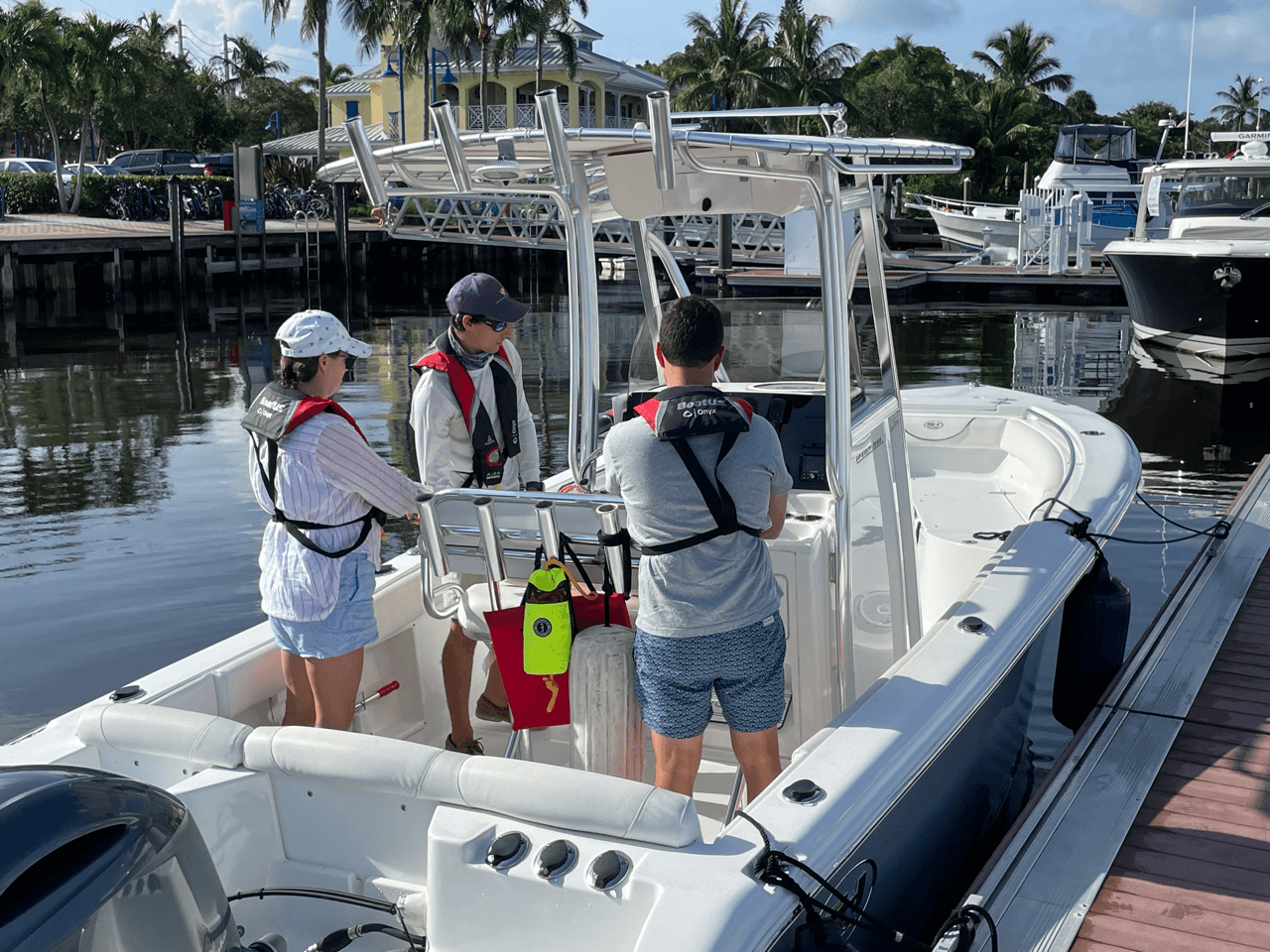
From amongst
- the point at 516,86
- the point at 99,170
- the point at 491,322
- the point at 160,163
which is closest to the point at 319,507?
the point at 491,322

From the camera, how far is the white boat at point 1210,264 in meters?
13.7

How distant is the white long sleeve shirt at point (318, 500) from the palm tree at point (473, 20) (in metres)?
35.4

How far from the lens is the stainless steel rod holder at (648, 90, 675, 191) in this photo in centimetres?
257

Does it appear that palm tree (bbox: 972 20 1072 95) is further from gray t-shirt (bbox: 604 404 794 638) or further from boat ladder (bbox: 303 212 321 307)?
gray t-shirt (bbox: 604 404 794 638)

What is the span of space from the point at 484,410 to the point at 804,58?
142 feet

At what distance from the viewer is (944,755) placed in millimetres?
2986

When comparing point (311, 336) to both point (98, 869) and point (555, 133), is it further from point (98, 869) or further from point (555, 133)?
point (98, 869)

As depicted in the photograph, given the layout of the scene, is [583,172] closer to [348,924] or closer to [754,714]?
[754,714]

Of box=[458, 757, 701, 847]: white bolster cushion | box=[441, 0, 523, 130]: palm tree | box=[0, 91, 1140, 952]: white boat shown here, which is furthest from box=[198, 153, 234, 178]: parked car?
box=[458, 757, 701, 847]: white bolster cushion

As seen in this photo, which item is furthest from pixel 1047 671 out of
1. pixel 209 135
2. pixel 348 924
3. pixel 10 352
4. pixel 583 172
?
pixel 209 135

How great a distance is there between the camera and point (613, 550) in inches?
117

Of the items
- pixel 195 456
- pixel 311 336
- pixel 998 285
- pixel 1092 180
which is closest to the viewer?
pixel 311 336

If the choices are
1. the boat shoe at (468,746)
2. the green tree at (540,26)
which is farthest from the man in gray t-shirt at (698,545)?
the green tree at (540,26)

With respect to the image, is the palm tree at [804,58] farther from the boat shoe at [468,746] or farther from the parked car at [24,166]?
the boat shoe at [468,746]
